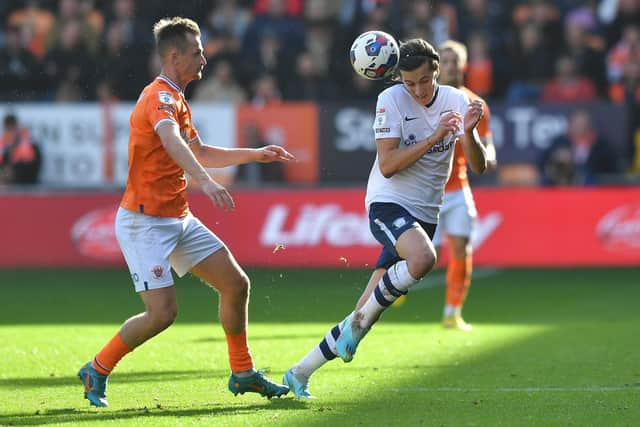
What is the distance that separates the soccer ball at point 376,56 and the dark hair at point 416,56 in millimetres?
412

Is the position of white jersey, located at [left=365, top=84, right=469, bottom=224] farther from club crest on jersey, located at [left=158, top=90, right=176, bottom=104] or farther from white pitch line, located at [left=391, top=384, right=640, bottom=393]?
club crest on jersey, located at [left=158, top=90, right=176, bottom=104]

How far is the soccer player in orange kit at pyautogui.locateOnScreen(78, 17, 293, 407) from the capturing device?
7320 millimetres

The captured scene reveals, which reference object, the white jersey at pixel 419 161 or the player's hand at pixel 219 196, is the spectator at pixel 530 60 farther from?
the player's hand at pixel 219 196

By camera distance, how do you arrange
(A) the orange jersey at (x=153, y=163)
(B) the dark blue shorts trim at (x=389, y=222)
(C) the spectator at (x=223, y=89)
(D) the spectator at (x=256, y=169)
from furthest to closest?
1. (C) the spectator at (x=223, y=89)
2. (D) the spectator at (x=256, y=169)
3. (B) the dark blue shorts trim at (x=389, y=222)
4. (A) the orange jersey at (x=153, y=163)

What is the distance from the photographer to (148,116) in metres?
7.23

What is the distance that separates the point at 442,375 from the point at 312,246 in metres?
8.36

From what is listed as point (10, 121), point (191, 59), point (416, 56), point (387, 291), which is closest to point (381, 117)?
point (416, 56)

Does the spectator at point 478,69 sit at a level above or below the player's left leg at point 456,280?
above

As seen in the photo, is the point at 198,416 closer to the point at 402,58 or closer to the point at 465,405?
the point at 465,405

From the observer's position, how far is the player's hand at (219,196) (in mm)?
6738

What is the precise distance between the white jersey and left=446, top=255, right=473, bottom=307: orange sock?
3.54 m

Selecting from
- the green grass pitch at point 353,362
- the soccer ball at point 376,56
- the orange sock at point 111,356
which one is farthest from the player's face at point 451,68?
the orange sock at point 111,356

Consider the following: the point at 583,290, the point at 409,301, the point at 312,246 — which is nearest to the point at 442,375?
the point at 409,301

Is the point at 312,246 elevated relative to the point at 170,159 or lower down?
lower down
